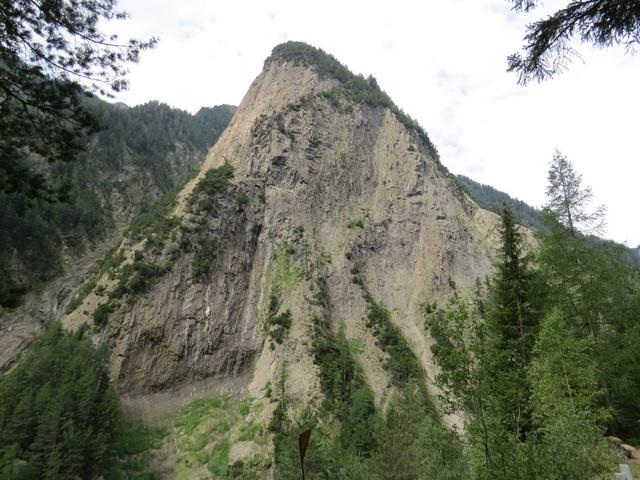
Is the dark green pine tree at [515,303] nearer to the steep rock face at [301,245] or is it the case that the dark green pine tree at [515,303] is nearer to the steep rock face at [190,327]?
the steep rock face at [301,245]

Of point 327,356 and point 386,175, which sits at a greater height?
point 386,175

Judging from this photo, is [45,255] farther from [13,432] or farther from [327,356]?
[327,356]

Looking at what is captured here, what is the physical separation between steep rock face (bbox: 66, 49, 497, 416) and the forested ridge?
16277 millimetres

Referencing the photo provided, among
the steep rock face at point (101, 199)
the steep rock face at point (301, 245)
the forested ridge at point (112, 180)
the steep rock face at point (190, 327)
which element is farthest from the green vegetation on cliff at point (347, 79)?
the steep rock face at point (190, 327)

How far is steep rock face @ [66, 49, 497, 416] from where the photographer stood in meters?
46.5

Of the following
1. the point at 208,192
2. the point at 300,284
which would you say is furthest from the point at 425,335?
the point at 208,192

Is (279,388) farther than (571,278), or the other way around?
(279,388)

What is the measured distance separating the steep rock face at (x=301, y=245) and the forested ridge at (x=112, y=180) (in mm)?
16277

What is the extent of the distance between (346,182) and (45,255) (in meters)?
50.7

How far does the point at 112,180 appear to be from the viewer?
9444 cm

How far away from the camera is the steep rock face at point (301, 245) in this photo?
4647 cm

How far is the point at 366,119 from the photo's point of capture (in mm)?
78188

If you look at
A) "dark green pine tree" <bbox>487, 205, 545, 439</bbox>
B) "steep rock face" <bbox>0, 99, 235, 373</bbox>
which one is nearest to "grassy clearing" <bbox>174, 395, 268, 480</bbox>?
"steep rock face" <bbox>0, 99, 235, 373</bbox>

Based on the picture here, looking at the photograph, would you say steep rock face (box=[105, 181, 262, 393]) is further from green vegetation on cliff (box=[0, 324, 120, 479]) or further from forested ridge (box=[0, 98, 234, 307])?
forested ridge (box=[0, 98, 234, 307])
